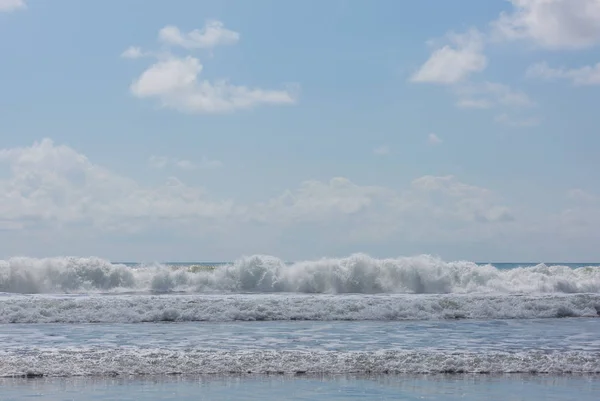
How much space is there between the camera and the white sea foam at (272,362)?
13.1 m

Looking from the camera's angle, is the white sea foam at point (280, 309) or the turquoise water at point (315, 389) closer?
the turquoise water at point (315, 389)

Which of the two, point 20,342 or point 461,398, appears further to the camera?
point 20,342

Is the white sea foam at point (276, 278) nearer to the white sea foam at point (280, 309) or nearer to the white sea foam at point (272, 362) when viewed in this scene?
the white sea foam at point (280, 309)

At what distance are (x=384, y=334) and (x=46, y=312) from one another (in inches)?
415

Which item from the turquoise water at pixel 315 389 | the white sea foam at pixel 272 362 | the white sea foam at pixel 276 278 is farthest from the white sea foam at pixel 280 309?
the turquoise water at pixel 315 389

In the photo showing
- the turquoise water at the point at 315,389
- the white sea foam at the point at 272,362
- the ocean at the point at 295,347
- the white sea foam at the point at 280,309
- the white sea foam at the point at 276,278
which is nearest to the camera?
the turquoise water at the point at 315,389

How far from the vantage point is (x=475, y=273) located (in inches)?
1518

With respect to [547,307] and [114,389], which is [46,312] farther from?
[547,307]

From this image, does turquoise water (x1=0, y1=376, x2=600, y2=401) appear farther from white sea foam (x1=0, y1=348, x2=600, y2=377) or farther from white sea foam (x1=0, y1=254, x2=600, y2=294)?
white sea foam (x1=0, y1=254, x2=600, y2=294)

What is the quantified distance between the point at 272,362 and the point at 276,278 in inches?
883

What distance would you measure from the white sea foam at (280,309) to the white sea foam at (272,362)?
738cm

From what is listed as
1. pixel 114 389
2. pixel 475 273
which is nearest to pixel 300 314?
pixel 114 389

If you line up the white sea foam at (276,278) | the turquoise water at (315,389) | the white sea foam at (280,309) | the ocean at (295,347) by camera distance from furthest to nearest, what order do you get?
the white sea foam at (276,278), the white sea foam at (280,309), the ocean at (295,347), the turquoise water at (315,389)

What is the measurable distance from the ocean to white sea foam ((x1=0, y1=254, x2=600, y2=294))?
0.58 meters
